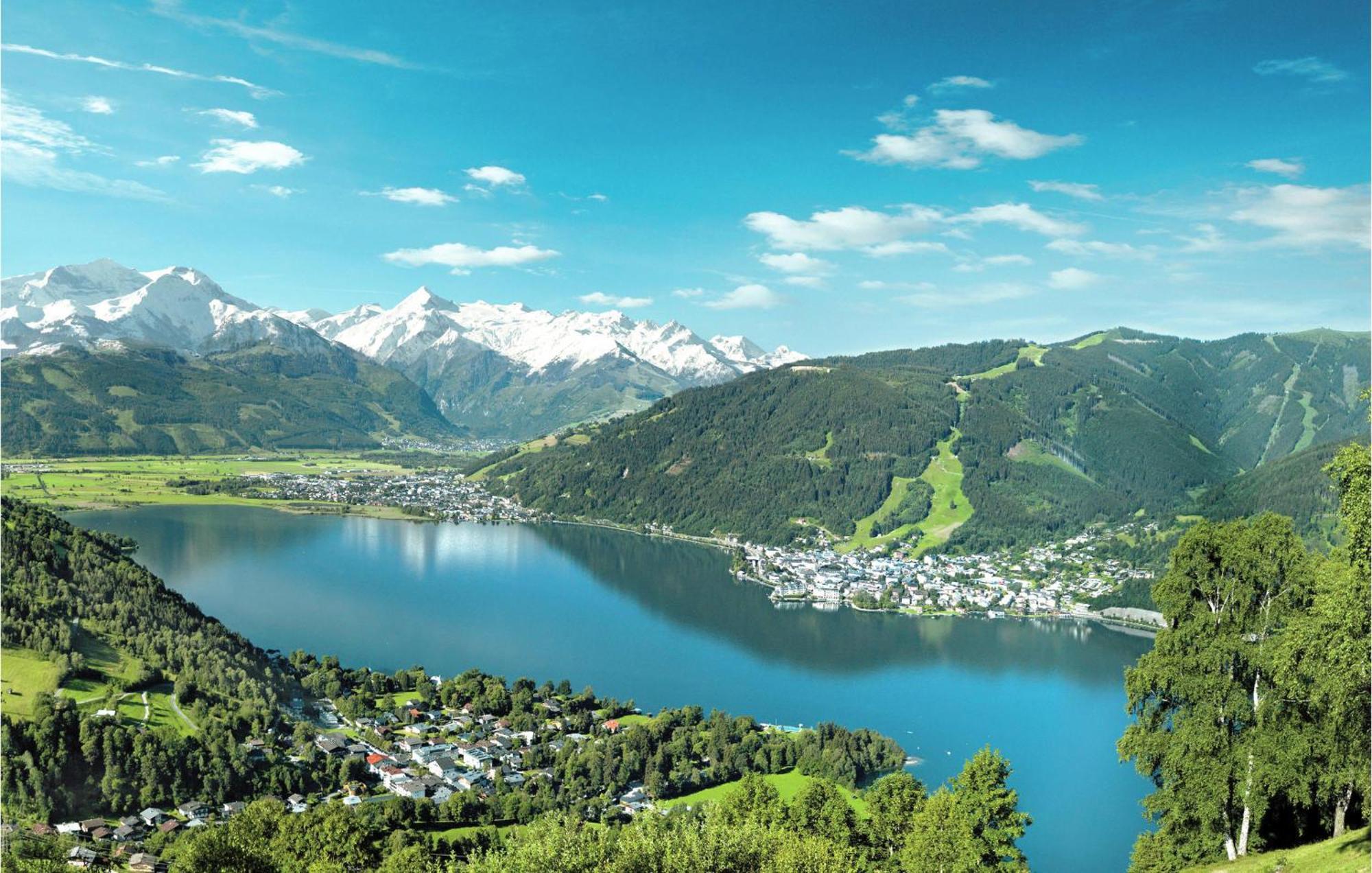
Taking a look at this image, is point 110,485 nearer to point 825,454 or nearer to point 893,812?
point 825,454

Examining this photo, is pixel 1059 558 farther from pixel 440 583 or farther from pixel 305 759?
pixel 305 759

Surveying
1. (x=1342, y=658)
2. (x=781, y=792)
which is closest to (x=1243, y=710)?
(x=1342, y=658)

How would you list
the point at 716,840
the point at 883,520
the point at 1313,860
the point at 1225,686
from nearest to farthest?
the point at 1313,860 → the point at 1225,686 → the point at 716,840 → the point at 883,520

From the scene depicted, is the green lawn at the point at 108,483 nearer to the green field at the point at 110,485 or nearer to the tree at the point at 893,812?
the green field at the point at 110,485

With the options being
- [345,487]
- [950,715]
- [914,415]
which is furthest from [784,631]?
[345,487]

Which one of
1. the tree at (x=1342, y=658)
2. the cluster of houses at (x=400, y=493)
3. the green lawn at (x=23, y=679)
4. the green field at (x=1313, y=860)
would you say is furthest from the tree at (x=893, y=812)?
the cluster of houses at (x=400, y=493)
